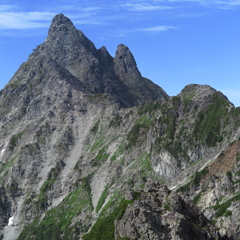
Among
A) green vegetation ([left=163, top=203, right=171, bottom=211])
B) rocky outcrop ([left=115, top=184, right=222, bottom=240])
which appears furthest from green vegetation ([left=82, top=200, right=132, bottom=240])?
green vegetation ([left=163, top=203, right=171, bottom=211])

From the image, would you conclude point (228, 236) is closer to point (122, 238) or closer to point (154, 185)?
point (154, 185)

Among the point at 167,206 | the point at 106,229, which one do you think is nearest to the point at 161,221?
the point at 167,206

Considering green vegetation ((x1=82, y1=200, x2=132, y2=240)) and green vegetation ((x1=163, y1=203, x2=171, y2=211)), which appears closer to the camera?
green vegetation ((x1=82, y1=200, x2=132, y2=240))

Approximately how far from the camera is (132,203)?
105188 millimetres

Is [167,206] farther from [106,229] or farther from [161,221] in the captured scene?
[106,229]

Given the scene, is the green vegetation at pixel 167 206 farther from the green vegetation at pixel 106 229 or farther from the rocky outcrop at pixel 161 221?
the green vegetation at pixel 106 229

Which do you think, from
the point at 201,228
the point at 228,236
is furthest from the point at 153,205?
the point at 228,236

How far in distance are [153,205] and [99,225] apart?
46.7 ft

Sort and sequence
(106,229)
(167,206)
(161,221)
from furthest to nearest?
1. (106,229)
2. (167,206)
3. (161,221)

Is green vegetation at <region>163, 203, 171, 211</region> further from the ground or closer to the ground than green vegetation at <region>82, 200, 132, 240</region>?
further from the ground

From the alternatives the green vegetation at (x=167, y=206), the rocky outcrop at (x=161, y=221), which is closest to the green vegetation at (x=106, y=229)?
the rocky outcrop at (x=161, y=221)

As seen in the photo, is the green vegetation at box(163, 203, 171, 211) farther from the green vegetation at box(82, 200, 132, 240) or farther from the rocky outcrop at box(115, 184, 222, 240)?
the green vegetation at box(82, 200, 132, 240)

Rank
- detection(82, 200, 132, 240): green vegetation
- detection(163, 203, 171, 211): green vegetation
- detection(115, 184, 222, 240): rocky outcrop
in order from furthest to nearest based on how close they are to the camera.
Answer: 1. detection(163, 203, 171, 211): green vegetation
2. detection(82, 200, 132, 240): green vegetation
3. detection(115, 184, 222, 240): rocky outcrop

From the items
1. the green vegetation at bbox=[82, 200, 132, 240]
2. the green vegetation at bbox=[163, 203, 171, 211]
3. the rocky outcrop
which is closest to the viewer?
the rocky outcrop
